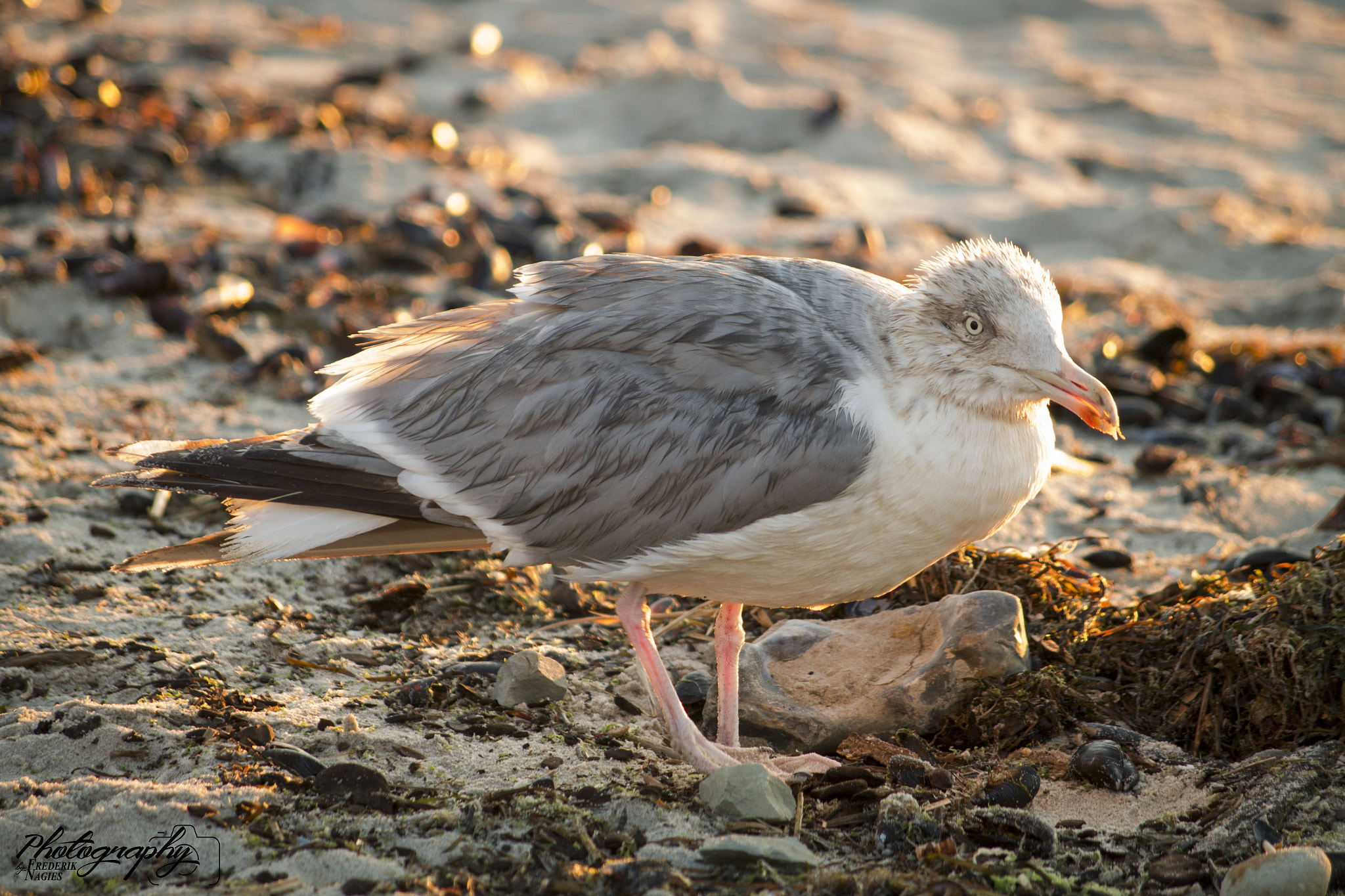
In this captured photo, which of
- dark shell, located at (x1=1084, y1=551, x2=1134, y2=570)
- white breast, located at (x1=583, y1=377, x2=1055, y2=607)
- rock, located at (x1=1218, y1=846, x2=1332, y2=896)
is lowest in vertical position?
dark shell, located at (x1=1084, y1=551, x2=1134, y2=570)

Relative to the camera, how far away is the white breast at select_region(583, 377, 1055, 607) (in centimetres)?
306

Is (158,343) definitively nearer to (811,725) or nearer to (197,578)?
(197,578)

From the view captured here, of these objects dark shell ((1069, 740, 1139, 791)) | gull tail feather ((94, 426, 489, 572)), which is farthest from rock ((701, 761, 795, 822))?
gull tail feather ((94, 426, 489, 572))

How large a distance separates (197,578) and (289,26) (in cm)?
915

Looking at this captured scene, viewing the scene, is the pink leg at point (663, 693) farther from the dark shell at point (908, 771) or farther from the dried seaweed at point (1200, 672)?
the dried seaweed at point (1200, 672)

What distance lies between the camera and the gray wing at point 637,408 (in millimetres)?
3086

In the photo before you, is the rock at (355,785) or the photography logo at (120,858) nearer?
the photography logo at (120,858)

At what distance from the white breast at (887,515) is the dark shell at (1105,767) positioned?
2.21 ft

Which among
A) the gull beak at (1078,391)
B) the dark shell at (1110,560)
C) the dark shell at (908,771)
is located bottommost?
the dark shell at (1110,560)

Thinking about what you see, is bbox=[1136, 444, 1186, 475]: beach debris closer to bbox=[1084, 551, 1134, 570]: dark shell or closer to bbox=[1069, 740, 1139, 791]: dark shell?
bbox=[1084, 551, 1134, 570]: dark shell

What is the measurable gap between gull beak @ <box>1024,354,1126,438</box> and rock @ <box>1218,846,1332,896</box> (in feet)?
3.72

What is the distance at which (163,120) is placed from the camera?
26.1 feet

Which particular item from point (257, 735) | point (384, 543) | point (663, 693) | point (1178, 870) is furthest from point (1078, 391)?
point (257, 735)

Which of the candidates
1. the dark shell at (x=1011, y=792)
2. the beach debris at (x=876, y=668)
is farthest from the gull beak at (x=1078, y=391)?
the dark shell at (x=1011, y=792)
